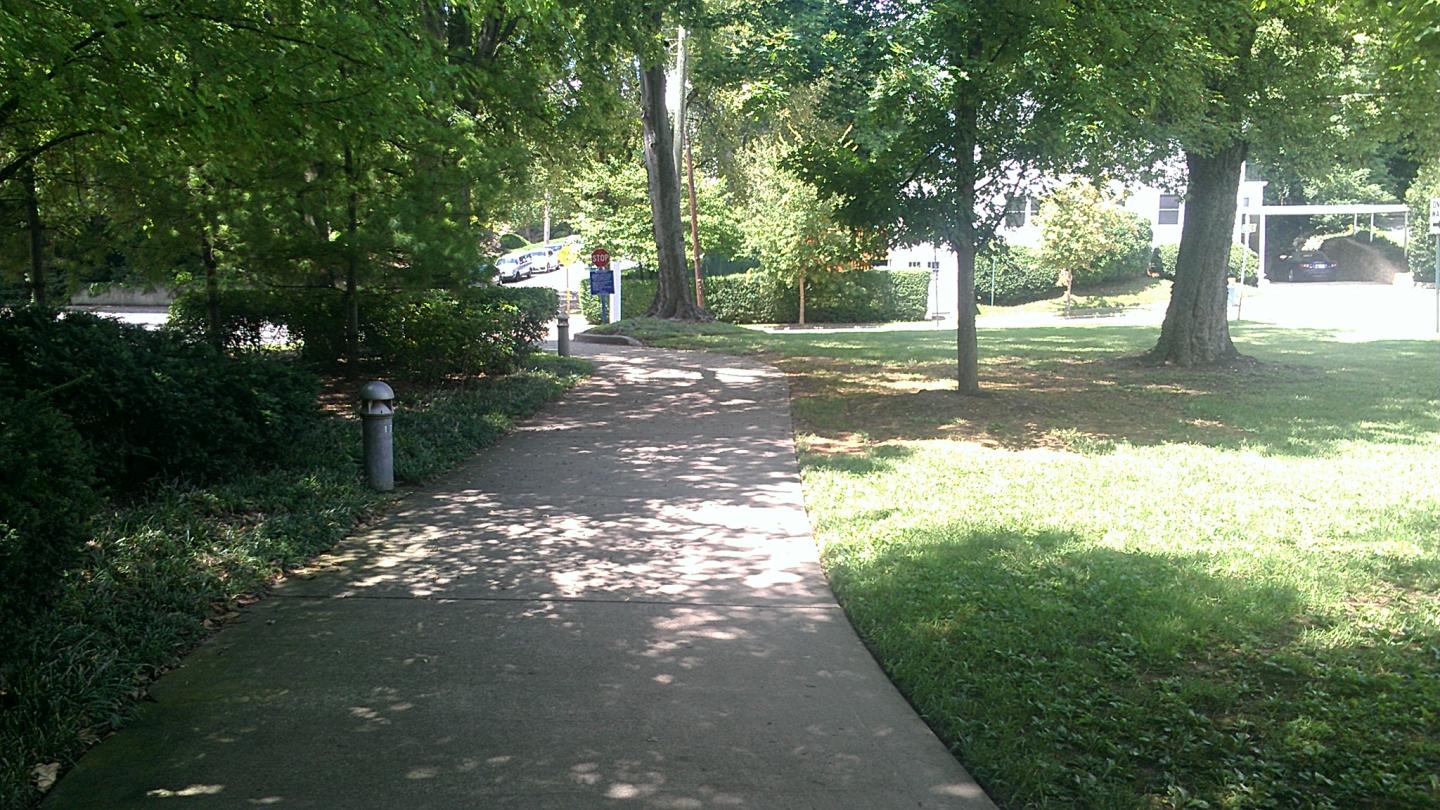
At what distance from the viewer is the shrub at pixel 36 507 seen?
14.4 feet

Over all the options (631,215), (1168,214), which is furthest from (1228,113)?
(1168,214)

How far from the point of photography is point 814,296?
4203 centimetres

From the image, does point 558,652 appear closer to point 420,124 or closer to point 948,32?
point 420,124

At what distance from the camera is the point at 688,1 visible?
1714 cm

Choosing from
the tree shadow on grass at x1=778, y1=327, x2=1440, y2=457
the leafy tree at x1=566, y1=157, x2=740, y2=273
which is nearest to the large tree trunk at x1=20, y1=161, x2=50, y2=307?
the tree shadow on grass at x1=778, y1=327, x2=1440, y2=457

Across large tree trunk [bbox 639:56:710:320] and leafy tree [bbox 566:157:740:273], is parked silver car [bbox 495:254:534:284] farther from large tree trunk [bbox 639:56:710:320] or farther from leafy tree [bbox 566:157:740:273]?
large tree trunk [bbox 639:56:710:320]

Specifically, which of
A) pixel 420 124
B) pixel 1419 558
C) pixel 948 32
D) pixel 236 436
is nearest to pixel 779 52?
pixel 948 32

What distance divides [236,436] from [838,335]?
23.0m

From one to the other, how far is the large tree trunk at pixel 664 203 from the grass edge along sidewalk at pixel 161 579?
18.9 m

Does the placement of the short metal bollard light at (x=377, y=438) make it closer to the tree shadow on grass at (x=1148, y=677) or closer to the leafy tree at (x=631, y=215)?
the tree shadow on grass at (x=1148, y=677)

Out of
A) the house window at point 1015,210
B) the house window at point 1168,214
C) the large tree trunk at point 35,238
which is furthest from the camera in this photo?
the house window at point 1168,214

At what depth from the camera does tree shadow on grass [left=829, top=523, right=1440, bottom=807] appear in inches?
163

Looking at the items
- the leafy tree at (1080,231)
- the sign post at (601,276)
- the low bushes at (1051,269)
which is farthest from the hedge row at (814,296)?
the sign post at (601,276)

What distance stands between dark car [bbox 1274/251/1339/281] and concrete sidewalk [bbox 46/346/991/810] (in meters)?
57.0
